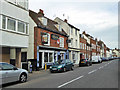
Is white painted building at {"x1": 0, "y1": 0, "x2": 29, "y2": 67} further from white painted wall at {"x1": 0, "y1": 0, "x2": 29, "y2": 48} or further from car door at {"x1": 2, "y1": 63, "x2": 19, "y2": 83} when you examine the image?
car door at {"x1": 2, "y1": 63, "x2": 19, "y2": 83}

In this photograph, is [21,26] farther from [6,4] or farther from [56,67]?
[56,67]

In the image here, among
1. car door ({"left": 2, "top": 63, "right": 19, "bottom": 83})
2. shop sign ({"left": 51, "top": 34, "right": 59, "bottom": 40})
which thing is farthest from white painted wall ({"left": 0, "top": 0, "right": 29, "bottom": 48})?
shop sign ({"left": 51, "top": 34, "right": 59, "bottom": 40})

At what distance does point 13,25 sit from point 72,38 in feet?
73.3

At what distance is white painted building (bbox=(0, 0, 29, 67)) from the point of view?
1498cm

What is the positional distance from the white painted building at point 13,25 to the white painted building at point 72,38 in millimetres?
17507

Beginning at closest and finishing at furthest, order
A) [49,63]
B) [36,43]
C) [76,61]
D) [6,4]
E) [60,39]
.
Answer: [6,4] → [36,43] → [49,63] → [60,39] → [76,61]

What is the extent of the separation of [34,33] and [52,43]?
175 inches

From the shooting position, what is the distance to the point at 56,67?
18312 mm

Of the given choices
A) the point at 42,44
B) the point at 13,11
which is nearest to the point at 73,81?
the point at 13,11

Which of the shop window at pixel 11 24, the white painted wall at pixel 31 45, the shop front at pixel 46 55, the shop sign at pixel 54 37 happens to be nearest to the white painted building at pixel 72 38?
the shop sign at pixel 54 37

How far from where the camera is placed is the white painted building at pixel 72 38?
1387 inches

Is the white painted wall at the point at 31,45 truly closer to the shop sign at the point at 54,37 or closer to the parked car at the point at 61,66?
the shop sign at the point at 54,37

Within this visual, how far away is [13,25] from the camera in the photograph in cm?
1614

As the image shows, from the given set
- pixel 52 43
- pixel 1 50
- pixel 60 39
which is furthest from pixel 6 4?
pixel 60 39
